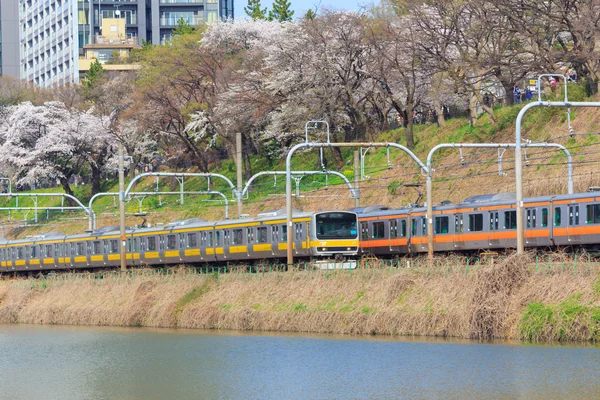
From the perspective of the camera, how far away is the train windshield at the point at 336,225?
40625mm

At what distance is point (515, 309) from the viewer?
2866 centimetres

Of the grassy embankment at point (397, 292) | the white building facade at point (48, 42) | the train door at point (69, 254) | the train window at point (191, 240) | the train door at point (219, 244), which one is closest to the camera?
the grassy embankment at point (397, 292)

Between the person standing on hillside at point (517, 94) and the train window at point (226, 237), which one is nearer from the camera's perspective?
the train window at point (226, 237)

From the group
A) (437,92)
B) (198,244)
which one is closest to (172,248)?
(198,244)

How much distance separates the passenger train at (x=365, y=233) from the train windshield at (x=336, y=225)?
0.04 metres

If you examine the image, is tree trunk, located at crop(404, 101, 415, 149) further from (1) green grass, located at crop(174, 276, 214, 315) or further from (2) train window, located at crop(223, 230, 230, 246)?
(1) green grass, located at crop(174, 276, 214, 315)

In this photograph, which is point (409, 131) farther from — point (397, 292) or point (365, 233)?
point (397, 292)

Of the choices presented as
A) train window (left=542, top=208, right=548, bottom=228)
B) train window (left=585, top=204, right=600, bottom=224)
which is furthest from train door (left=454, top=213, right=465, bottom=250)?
train window (left=585, top=204, right=600, bottom=224)

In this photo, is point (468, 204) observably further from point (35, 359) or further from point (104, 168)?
point (104, 168)

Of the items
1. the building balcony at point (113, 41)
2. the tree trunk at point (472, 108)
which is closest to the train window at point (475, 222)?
the tree trunk at point (472, 108)

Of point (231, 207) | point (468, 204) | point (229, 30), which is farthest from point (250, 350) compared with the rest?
point (229, 30)

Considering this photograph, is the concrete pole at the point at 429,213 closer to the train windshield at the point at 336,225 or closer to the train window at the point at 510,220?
the train window at the point at 510,220

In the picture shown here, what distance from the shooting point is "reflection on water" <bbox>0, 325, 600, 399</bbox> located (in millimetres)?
23125

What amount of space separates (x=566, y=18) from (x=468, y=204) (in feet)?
43.0
